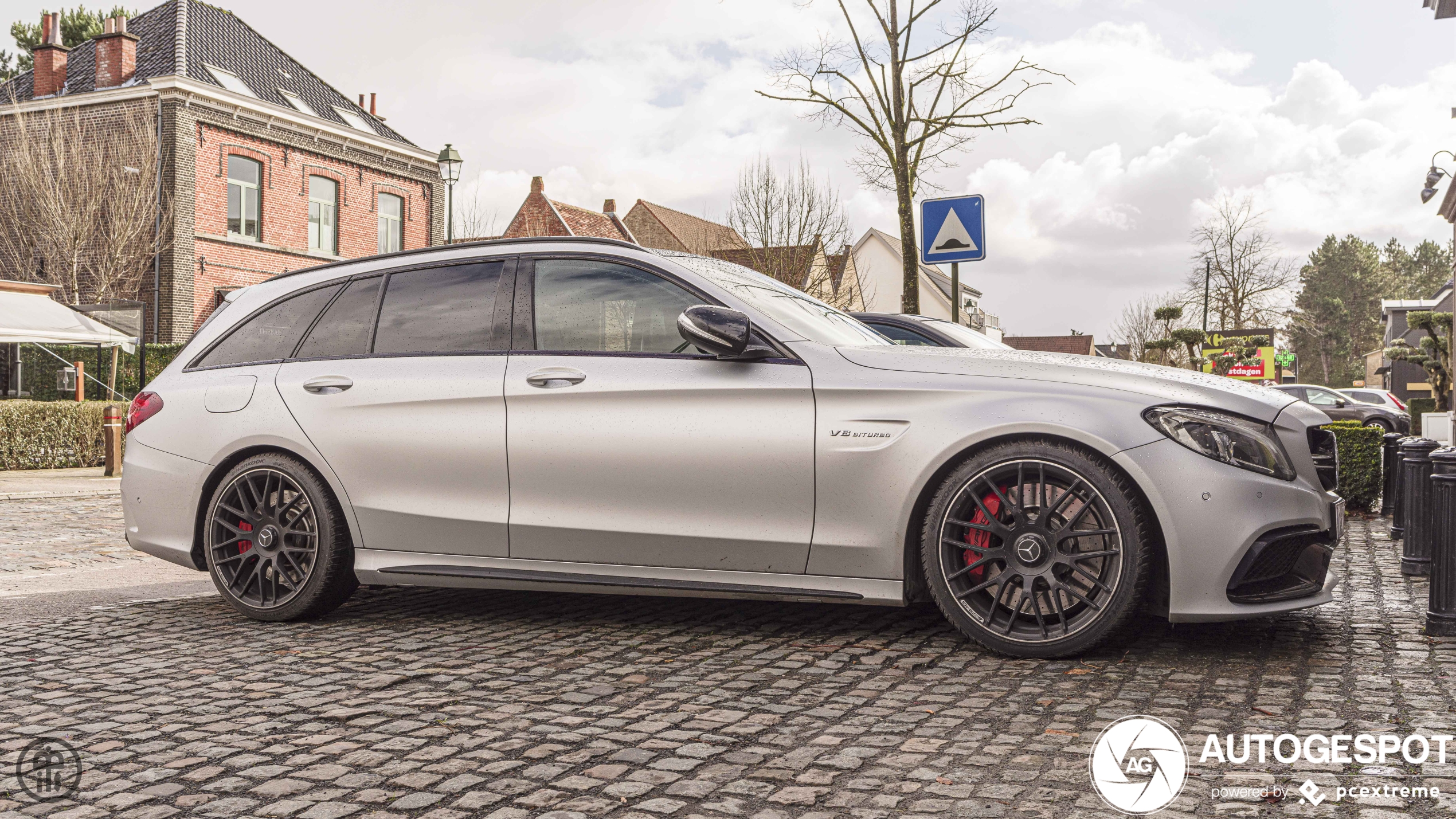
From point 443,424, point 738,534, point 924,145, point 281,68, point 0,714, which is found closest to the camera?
point 0,714

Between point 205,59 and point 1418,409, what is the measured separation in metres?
36.8

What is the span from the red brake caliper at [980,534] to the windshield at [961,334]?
4119 mm

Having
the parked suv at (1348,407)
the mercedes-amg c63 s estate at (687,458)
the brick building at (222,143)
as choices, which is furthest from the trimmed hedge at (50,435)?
the parked suv at (1348,407)

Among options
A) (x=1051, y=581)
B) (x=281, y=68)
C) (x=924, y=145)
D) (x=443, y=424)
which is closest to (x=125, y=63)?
(x=281, y=68)

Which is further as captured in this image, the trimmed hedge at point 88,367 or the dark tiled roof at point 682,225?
the dark tiled roof at point 682,225

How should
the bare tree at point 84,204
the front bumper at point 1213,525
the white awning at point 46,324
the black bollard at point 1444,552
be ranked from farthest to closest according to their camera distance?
the bare tree at point 84,204 → the white awning at point 46,324 → the black bollard at point 1444,552 → the front bumper at point 1213,525

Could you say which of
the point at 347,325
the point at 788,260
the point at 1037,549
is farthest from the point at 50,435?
the point at 788,260

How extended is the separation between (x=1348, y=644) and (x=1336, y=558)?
304cm

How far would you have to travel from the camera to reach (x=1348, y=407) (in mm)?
29844

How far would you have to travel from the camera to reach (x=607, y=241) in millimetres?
4875

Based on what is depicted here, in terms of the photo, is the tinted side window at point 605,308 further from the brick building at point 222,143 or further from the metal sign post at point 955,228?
the brick building at point 222,143

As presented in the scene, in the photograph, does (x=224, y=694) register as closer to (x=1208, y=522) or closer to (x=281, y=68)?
(x=1208, y=522)

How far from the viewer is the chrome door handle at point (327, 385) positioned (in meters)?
5.09

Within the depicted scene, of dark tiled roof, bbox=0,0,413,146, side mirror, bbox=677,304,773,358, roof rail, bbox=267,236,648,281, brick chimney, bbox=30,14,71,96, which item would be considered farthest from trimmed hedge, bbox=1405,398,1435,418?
brick chimney, bbox=30,14,71,96
